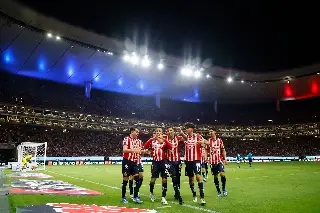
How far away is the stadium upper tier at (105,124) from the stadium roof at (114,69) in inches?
265

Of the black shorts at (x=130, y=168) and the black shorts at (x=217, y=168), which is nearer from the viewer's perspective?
the black shorts at (x=130, y=168)

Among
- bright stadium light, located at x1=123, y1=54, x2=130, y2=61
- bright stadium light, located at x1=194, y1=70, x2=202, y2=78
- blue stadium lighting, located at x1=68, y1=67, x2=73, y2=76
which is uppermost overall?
bright stadium light, located at x1=123, y1=54, x2=130, y2=61

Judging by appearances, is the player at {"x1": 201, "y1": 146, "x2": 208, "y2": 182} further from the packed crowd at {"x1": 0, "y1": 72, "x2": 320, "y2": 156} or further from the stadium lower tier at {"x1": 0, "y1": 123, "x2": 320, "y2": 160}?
the stadium lower tier at {"x1": 0, "y1": 123, "x2": 320, "y2": 160}

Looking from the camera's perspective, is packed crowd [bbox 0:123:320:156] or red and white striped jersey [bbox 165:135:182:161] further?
packed crowd [bbox 0:123:320:156]

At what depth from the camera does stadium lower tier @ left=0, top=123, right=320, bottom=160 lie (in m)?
44.7

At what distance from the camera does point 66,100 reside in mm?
52938

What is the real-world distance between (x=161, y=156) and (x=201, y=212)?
2.55 meters

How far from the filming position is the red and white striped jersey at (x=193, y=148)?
403 inches

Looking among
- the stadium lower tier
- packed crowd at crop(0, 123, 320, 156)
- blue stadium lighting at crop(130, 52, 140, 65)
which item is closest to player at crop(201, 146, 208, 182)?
blue stadium lighting at crop(130, 52, 140, 65)

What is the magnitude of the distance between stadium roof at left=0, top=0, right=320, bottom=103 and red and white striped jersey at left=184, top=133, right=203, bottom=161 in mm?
29896

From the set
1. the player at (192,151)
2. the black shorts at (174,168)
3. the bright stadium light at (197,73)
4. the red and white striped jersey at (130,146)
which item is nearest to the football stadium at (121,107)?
the bright stadium light at (197,73)

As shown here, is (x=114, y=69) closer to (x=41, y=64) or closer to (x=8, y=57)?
(x=41, y=64)

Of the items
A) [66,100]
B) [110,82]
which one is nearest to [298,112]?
[110,82]

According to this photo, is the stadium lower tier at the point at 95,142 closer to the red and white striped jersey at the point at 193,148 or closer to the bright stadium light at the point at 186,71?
the bright stadium light at the point at 186,71
